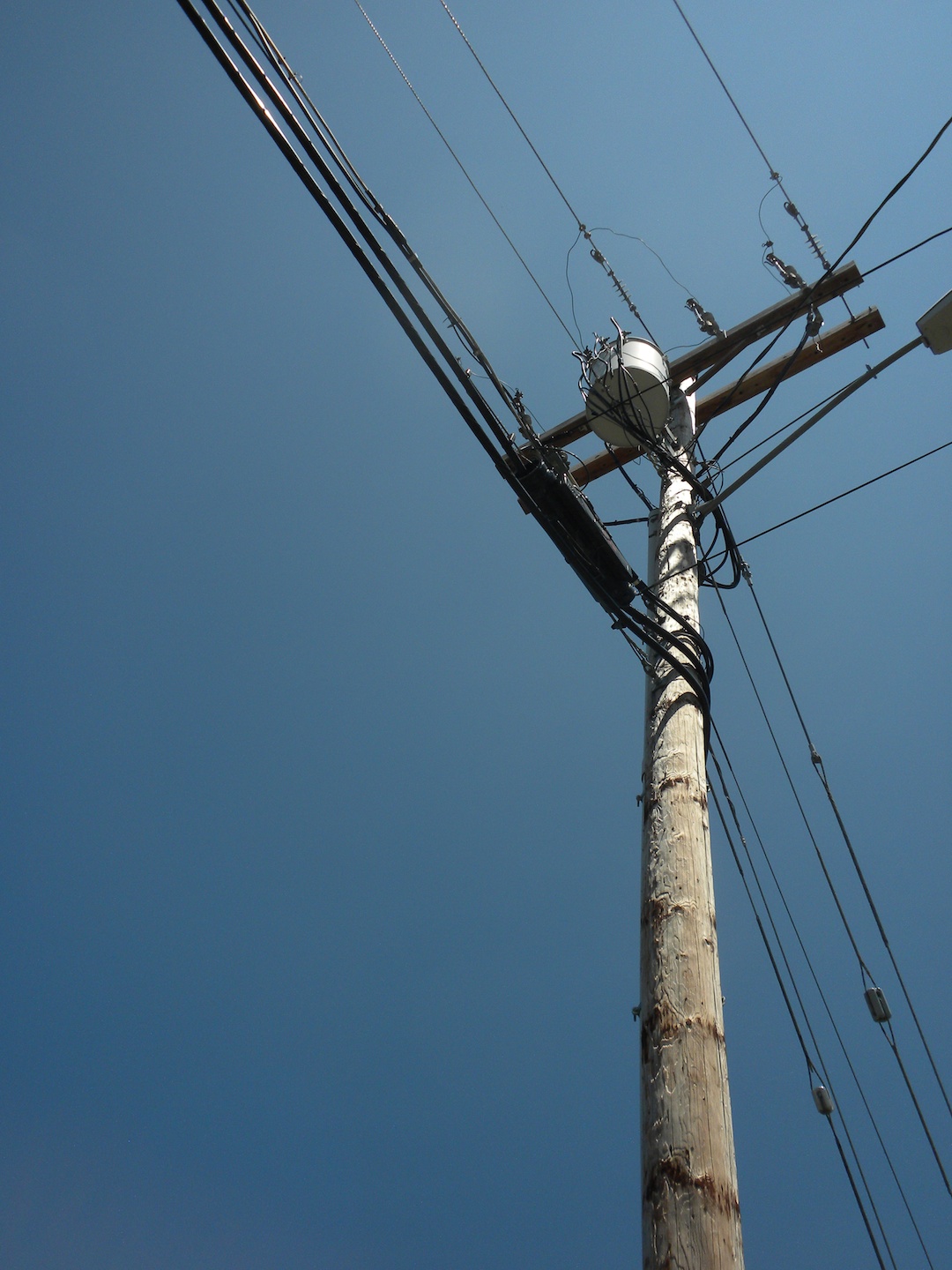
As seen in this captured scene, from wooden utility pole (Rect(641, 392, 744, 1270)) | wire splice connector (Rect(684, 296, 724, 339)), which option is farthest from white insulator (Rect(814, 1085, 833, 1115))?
wire splice connector (Rect(684, 296, 724, 339))

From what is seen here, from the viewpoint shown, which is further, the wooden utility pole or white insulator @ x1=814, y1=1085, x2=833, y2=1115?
white insulator @ x1=814, y1=1085, x2=833, y2=1115

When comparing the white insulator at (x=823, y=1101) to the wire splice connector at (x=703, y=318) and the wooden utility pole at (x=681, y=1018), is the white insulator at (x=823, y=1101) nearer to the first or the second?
the wooden utility pole at (x=681, y=1018)

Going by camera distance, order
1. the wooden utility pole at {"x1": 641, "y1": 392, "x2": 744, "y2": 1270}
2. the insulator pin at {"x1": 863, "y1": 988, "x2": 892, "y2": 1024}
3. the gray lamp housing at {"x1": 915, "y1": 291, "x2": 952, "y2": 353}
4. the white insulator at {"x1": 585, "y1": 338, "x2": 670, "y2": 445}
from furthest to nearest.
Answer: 1. the white insulator at {"x1": 585, "y1": 338, "x2": 670, "y2": 445}
2. the insulator pin at {"x1": 863, "y1": 988, "x2": 892, "y2": 1024}
3. the gray lamp housing at {"x1": 915, "y1": 291, "x2": 952, "y2": 353}
4. the wooden utility pole at {"x1": 641, "y1": 392, "x2": 744, "y2": 1270}

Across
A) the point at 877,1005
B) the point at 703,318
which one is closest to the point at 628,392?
the point at 703,318

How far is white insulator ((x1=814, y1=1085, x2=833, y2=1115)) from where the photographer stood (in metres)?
5.50

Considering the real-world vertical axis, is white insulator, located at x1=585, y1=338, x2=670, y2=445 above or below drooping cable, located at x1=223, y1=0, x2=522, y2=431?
above

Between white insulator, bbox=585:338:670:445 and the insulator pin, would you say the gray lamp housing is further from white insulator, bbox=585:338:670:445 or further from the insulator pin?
the insulator pin

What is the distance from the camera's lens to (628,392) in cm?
631

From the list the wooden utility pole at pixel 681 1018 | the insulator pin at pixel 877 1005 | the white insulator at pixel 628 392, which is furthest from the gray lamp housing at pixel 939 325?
the insulator pin at pixel 877 1005

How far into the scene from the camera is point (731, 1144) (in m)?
2.61

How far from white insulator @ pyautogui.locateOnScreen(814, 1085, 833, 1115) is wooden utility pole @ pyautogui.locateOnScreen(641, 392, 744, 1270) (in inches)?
124

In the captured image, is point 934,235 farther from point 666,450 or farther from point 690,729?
point 690,729

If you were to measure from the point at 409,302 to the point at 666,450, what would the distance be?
Result: 10.2 ft

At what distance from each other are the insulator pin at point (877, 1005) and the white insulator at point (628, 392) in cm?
411
